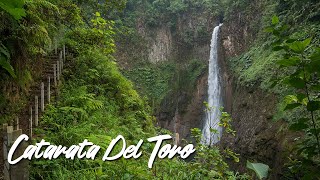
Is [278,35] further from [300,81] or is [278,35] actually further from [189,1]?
[189,1]

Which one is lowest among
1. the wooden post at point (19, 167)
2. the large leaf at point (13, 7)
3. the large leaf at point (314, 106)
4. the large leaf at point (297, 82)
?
the wooden post at point (19, 167)

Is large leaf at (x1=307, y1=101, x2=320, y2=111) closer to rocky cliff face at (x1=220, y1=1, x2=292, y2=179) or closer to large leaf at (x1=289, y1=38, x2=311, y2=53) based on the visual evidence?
large leaf at (x1=289, y1=38, x2=311, y2=53)

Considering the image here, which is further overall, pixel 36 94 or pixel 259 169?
pixel 36 94

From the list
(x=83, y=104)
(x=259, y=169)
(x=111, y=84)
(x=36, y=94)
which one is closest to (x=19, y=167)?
(x=259, y=169)

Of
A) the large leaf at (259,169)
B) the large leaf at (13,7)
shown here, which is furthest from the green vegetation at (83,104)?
the large leaf at (259,169)

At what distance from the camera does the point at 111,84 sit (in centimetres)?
1028

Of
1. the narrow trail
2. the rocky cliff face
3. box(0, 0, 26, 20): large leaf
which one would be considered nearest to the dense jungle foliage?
box(0, 0, 26, 20): large leaf

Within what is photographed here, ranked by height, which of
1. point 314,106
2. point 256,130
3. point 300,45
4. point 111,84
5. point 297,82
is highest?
point 111,84

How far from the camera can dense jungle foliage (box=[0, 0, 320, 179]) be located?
5.85 ft

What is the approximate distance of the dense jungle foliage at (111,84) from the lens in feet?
5.85

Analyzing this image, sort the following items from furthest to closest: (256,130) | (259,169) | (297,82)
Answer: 1. (256,130)
2. (259,169)
3. (297,82)

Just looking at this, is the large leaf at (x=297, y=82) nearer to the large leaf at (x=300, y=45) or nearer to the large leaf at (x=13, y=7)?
the large leaf at (x=300, y=45)

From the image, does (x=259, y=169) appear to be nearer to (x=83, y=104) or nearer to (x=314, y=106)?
(x=314, y=106)

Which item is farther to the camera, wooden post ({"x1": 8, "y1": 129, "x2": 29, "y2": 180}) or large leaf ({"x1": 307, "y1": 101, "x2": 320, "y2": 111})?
wooden post ({"x1": 8, "y1": 129, "x2": 29, "y2": 180})
